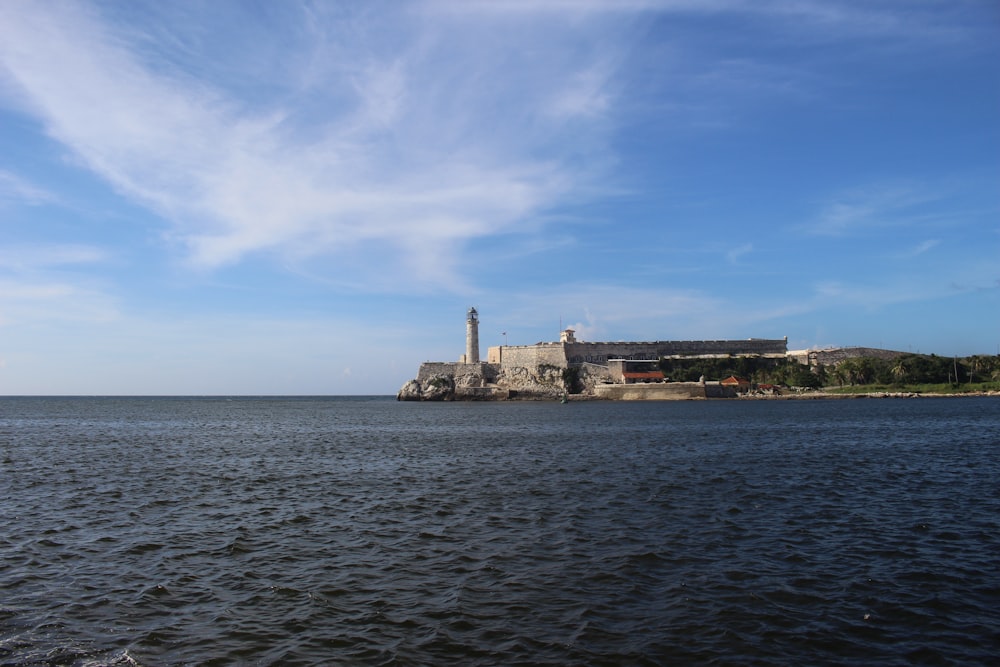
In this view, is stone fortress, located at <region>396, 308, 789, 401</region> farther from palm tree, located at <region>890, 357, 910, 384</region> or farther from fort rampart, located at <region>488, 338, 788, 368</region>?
palm tree, located at <region>890, 357, 910, 384</region>

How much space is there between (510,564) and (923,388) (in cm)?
7265

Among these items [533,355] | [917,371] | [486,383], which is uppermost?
[533,355]

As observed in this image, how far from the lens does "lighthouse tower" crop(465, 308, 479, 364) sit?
8206 cm

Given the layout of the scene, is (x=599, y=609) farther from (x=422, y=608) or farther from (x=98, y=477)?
(x=98, y=477)

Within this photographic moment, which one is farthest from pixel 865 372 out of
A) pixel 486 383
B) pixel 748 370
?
pixel 486 383

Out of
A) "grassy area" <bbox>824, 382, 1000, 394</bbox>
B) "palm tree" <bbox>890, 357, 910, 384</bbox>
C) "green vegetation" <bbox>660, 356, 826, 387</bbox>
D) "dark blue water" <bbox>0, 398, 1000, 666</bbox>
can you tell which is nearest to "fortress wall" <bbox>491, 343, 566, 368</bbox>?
"green vegetation" <bbox>660, 356, 826, 387</bbox>

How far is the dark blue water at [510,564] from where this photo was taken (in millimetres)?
6406

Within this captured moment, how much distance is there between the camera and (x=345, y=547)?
10.1m

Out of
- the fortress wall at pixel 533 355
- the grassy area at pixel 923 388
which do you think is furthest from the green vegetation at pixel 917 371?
the fortress wall at pixel 533 355

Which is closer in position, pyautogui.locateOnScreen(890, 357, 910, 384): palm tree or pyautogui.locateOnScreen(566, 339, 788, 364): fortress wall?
pyautogui.locateOnScreen(890, 357, 910, 384): palm tree

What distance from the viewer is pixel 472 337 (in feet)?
271

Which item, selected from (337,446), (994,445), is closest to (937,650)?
(994,445)

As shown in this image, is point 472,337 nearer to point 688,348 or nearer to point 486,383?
point 486,383

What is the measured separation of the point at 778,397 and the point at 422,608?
2756 inches
